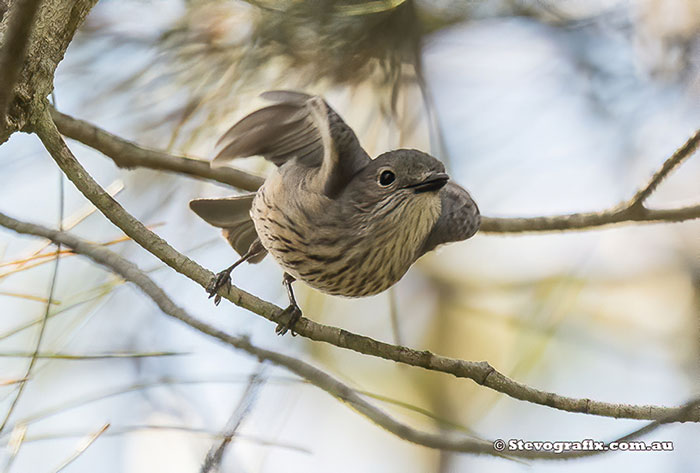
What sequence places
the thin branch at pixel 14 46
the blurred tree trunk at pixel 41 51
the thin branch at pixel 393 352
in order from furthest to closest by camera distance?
the thin branch at pixel 393 352 < the blurred tree trunk at pixel 41 51 < the thin branch at pixel 14 46

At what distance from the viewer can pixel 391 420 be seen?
2109 mm

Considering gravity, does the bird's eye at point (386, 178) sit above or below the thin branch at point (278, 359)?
above

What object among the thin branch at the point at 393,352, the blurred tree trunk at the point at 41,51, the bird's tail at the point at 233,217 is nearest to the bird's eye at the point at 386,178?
the thin branch at the point at 393,352

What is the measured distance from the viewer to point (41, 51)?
4.94ft

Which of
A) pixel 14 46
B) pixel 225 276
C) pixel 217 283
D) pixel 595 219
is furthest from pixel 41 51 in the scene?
pixel 595 219

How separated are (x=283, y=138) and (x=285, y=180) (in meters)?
0.12

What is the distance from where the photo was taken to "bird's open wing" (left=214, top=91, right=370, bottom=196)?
1.78 metres

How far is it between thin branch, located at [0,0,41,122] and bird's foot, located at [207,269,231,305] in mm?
618

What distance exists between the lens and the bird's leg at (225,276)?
1.82 m

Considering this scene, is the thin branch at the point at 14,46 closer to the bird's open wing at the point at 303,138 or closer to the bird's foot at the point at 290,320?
the bird's open wing at the point at 303,138

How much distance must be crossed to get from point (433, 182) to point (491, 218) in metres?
0.77

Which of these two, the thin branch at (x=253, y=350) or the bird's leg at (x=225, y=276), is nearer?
the bird's leg at (x=225, y=276)

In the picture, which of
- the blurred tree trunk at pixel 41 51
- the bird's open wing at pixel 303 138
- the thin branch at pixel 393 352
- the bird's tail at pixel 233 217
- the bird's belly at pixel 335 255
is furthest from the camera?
the bird's tail at pixel 233 217

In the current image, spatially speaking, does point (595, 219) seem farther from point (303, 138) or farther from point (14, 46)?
point (14, 46)
